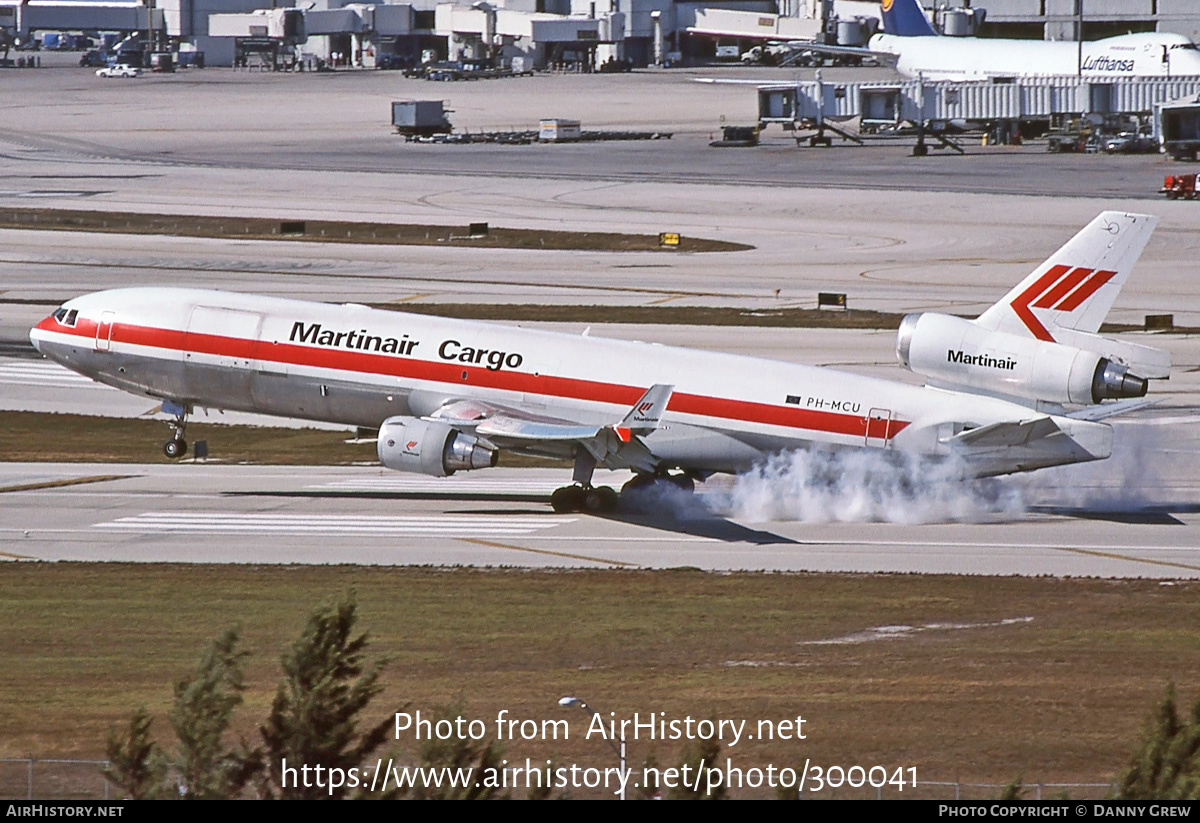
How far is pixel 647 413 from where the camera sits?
152ft

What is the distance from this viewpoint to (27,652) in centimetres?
3516

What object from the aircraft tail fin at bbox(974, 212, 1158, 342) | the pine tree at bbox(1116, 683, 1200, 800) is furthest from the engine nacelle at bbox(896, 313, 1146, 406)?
the pine tree at bbox(1116, 683, 1200, 800)

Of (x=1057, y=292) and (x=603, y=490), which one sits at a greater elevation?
(x=1057, y=292)

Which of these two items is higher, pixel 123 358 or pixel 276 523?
pixel 123 358

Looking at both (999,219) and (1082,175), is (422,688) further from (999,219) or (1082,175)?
(1082,175)

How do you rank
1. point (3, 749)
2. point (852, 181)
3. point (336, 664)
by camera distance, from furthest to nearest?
point (852, 181) → point (3, 749) → point (336, 664)

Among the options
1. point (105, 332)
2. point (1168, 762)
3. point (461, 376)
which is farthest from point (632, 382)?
point (1168, 762)

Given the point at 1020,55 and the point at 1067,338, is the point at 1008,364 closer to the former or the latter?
the point at 1067,338

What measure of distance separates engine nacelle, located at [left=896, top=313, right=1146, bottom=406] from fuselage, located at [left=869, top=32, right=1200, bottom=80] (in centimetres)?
13489

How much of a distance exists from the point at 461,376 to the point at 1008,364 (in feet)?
51.7

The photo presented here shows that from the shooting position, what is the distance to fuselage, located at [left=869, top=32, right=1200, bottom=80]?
17300cm

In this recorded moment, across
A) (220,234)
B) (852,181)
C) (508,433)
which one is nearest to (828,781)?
(508,433)

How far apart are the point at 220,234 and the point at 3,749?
3559 inches
